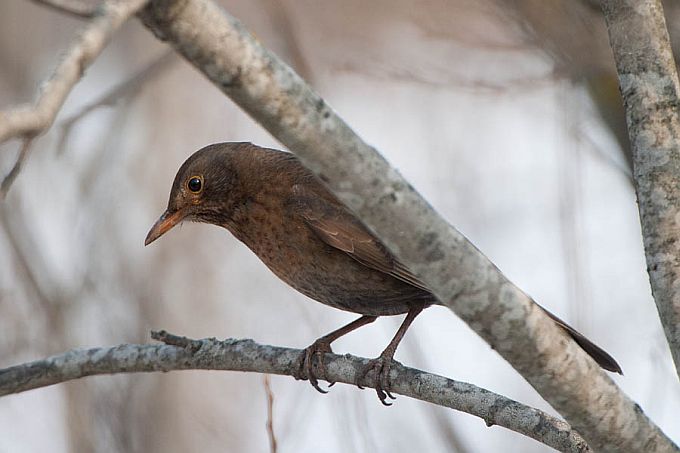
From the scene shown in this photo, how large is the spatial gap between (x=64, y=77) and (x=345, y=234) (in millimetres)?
2503

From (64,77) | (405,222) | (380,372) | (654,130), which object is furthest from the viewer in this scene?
(380,372)

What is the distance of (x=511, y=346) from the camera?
2.20m

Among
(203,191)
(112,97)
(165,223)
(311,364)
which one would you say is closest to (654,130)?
(311,364)

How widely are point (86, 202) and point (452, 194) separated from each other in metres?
2.86

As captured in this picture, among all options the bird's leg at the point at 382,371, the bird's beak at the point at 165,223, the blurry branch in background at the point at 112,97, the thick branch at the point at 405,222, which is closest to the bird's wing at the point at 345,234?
the bird's leg at the point at 382,371

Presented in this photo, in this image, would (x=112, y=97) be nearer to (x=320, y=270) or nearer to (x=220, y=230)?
(x=320, y=270)

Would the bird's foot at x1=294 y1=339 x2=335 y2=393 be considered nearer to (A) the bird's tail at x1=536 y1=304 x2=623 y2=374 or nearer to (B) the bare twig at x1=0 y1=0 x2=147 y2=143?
(A) the bird's tail at x1=536 y1=304 x2=623 y2=374

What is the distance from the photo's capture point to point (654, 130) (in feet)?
9.30

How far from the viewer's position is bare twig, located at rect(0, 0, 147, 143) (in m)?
1.52

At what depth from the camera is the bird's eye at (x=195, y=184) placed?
14.5ft

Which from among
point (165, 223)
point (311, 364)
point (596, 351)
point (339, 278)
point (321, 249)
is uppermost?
point (165, 223)

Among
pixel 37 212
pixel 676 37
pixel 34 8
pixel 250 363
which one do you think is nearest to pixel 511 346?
pixel 250 363

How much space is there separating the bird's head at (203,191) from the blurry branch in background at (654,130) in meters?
2.03

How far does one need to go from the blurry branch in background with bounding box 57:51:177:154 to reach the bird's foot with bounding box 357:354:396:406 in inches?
55.1
